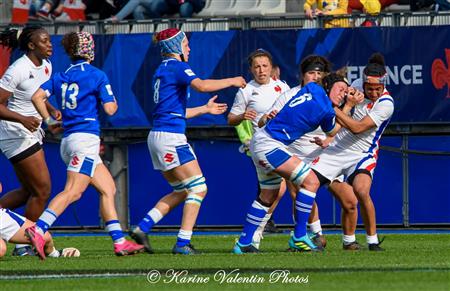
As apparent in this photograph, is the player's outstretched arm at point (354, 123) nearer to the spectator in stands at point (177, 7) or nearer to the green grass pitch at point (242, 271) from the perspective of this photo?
the green grass pitch at point (242, 271)

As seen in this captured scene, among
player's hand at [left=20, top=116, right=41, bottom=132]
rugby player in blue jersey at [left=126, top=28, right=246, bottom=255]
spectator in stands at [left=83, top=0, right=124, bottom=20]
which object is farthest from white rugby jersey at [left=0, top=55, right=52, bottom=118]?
spectator in stands at [left=83, top=0, right=124, bottom=20]

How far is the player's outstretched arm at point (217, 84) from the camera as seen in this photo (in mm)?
12680

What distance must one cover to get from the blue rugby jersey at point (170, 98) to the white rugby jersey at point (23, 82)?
4.62 ft

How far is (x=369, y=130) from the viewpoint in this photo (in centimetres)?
1398

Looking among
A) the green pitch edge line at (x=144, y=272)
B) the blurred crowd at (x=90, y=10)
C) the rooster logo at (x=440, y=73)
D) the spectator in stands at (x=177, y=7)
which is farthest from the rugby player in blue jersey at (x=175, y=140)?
the blurred crowd at (x=90, y=10)

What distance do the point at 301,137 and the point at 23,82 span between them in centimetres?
309

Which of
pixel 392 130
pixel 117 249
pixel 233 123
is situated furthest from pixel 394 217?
pixel 117 249

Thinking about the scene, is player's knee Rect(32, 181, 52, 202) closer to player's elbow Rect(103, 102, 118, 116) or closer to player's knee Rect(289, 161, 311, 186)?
player's elbow Rect(103, 102, 118, 116)

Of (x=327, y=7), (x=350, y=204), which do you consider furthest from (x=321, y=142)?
(x=327, y=7)

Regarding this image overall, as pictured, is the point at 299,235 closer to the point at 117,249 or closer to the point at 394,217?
the point at 117,249

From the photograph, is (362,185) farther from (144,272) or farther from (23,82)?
(23,82)

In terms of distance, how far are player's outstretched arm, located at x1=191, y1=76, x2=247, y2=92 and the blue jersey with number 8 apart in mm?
859

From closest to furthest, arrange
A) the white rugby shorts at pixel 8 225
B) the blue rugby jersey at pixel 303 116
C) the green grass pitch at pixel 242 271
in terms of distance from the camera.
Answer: the green grass pitch at pixel 242 271 < the white rugby shorts at pixel 8 225 < the blue rugby jersey at pixel 303 116

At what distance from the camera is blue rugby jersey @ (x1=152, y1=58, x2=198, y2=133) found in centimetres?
1348
